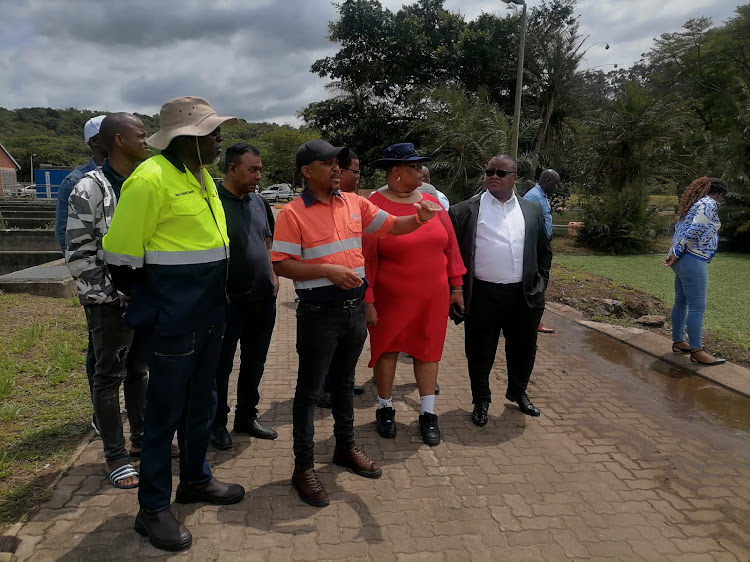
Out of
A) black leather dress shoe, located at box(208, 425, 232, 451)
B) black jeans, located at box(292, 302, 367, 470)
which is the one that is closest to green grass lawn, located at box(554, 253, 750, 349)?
black jeans, located at box(292, 302, 367, 470)

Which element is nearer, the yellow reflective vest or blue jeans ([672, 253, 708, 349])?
the yellow reflective vest

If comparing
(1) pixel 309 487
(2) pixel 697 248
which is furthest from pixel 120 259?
(2) pixel 697 248

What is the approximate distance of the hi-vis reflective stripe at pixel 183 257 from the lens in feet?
7.57

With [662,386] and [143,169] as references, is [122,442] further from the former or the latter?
[662,386]

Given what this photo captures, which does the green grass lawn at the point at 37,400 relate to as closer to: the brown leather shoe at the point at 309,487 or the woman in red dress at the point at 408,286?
the brown leather shoe at the point at 309,487

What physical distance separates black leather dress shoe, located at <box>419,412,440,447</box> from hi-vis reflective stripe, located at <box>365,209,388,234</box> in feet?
4.68

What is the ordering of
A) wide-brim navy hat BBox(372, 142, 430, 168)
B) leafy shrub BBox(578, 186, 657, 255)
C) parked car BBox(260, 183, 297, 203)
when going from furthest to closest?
parked car BBox(260, 183, 297, 203) < leafy shrub BBox(578, 186, 657, 255) < wide-brim navy hat BBox(372, 142, 430, 168)

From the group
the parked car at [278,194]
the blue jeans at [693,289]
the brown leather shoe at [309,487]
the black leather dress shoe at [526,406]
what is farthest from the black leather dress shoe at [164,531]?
the parked car at [278,194]

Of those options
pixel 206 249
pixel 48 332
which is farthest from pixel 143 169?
pixel 48 332

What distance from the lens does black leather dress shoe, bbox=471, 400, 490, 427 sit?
3.94 metres

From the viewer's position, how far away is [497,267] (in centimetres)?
384

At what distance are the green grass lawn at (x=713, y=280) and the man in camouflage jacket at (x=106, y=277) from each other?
6.30 m

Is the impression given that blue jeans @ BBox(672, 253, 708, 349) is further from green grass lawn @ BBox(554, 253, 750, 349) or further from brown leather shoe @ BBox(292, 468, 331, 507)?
brown leather shoe @ BBox(292, 468, 331, 507)

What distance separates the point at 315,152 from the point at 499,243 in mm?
1693
